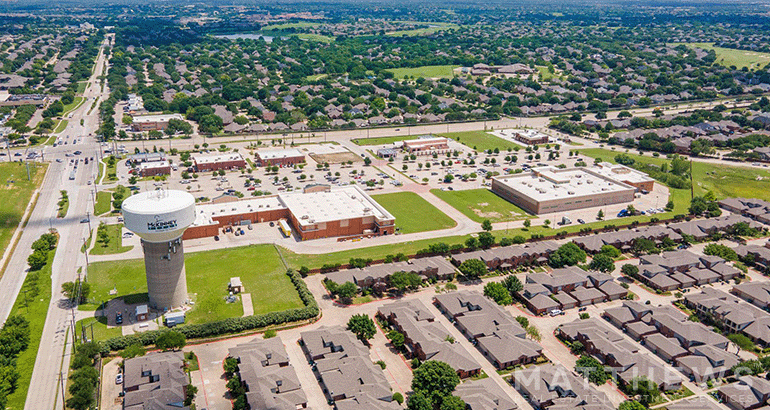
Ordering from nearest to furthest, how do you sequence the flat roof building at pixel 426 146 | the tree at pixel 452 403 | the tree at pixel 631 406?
the tree at pixel 631 406 → the tree at pixel 452 403 → the flat roof building at pixel 426 146

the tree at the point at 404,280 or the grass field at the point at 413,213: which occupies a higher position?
the tree at the point at 404,280

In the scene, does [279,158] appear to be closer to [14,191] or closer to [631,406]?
[14,191]

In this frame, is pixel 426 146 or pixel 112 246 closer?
pixel 112 246

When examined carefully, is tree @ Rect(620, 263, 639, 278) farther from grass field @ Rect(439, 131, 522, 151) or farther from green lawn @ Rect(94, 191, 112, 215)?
green lawn @ Rect(94, 191, 112, 215)

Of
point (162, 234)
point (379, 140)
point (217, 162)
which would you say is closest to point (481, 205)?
point (379, 140)

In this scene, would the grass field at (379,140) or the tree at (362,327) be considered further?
the grass field at (379,140)

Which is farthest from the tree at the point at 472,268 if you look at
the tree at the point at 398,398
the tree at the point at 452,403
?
the tree at the point at 398,398

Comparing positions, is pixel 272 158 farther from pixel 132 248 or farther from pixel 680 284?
pixel 680 284

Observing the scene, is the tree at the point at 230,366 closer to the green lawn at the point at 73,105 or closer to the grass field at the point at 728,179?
the grass field at the point at 728,179
